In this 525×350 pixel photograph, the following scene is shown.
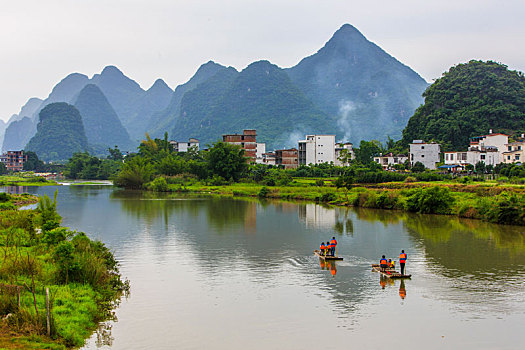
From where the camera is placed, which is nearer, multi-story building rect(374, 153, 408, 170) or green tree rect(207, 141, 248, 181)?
green tree rect(207, 141, 248, 181)

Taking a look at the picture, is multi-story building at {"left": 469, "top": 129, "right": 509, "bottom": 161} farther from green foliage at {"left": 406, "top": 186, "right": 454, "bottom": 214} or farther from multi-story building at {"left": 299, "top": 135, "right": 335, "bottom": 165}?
green foliage at {"left": 406, "top": 186, "right": 454, "bottom": 214}

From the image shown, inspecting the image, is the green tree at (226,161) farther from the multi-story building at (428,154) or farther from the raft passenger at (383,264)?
the raft passenger at (383,264)

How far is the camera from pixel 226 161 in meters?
69.1

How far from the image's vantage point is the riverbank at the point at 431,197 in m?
31.9

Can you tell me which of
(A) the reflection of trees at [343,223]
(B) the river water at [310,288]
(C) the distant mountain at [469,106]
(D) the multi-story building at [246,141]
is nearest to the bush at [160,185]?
(D) the multi-story building at [246,141]

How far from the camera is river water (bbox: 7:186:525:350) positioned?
496 inches

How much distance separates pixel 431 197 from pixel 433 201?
15.2 inches

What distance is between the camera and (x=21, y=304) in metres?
11.6

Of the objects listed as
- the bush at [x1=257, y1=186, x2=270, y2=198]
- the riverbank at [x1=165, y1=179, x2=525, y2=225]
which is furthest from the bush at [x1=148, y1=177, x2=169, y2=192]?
the bush at [x1=257, y1=186, x2=270, y2=198]

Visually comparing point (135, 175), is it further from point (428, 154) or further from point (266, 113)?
point (266, 113)

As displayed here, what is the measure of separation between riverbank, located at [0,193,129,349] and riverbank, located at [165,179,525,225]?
23976 millimetres

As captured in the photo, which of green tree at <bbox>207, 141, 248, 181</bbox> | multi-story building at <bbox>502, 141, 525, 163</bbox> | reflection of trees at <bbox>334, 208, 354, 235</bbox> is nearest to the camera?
reflection of trees at <bbox>334, 208, 354, 235</bbox>

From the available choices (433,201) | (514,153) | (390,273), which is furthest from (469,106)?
(390,273)

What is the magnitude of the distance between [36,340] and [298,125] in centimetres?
16034
